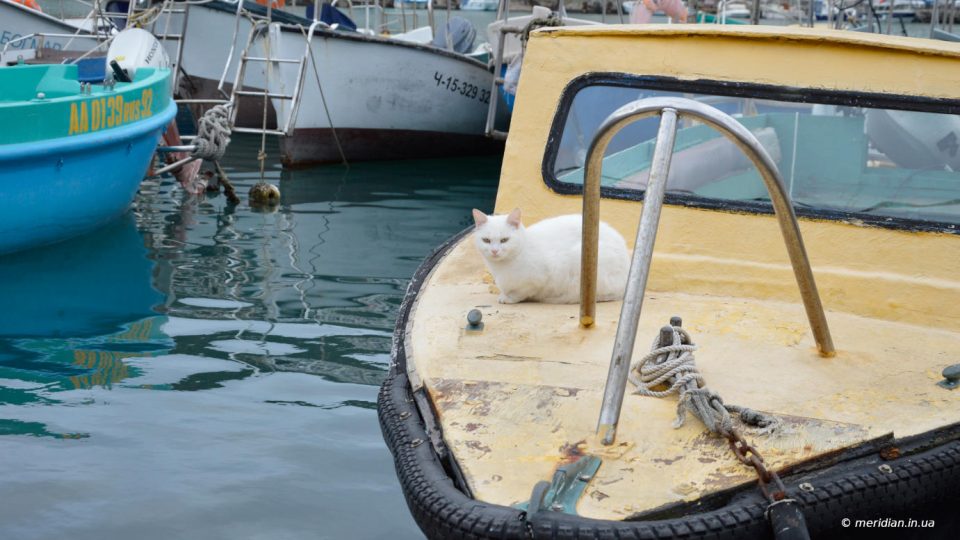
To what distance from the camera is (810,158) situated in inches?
159

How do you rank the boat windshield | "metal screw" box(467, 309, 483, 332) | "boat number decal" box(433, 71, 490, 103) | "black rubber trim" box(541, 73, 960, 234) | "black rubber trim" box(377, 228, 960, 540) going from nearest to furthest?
1. "black rubber trim" box(377, 228, 960, 540)
2. "metal screw" box(467, 309, 483, 332)
3. "black rubber trim" box(541, 73, 960, 234)
4. the boat windshield
5. "boat number decal" box(433, 71, 490, 103)

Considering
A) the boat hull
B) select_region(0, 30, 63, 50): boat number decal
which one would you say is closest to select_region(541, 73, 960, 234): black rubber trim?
the boat hull

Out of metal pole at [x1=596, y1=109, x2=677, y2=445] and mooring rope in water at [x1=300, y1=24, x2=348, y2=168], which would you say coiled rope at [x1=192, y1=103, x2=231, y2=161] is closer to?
mooring rope in water at [x1=300, y1=24, x2=348, y2=168]

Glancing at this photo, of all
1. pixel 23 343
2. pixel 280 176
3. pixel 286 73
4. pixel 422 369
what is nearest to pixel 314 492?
pixel 422 369

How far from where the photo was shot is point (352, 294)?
21.8 feet

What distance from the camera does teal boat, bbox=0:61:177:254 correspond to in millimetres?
6934

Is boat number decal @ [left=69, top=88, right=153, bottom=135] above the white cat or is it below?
below

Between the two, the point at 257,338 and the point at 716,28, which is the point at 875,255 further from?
the point at 257,338

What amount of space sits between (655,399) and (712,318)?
736mm

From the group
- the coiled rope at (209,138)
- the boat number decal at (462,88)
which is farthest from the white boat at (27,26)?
the coiled rope at (209,138)

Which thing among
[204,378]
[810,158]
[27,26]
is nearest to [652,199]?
[810,158]

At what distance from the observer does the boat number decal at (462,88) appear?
1359 centimetres

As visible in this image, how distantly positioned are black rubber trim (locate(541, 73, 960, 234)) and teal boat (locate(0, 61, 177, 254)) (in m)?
4.12

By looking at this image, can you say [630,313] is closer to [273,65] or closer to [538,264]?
[538,264]
